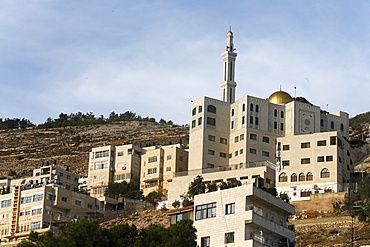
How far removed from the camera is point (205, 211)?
53812 millimetres

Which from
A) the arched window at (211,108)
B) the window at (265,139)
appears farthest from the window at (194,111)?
the window at (265,139)

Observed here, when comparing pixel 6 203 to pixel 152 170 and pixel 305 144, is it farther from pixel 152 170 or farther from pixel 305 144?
pixel 305 144

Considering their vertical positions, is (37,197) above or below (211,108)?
below

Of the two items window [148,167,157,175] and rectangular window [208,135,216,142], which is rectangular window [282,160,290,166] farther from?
window [148,167,157,175]

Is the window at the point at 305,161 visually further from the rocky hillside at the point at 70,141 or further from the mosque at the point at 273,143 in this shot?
the rocky hillside at the point at 70,141

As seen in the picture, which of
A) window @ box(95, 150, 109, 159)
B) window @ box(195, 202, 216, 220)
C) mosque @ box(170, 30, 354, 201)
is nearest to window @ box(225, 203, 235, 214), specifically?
window @ box(195, 202, 216, 220)

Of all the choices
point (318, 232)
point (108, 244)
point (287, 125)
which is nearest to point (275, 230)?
point (108, 244)

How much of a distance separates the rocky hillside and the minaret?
40.4 metres

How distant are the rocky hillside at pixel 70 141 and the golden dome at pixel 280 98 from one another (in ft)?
152

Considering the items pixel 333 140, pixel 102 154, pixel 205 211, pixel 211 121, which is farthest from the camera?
pixel 102 154

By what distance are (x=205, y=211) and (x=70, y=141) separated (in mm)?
121033

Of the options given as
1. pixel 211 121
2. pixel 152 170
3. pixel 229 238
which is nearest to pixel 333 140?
pixel 211 121

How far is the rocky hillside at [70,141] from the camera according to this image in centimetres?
15812

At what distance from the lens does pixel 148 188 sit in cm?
11112
